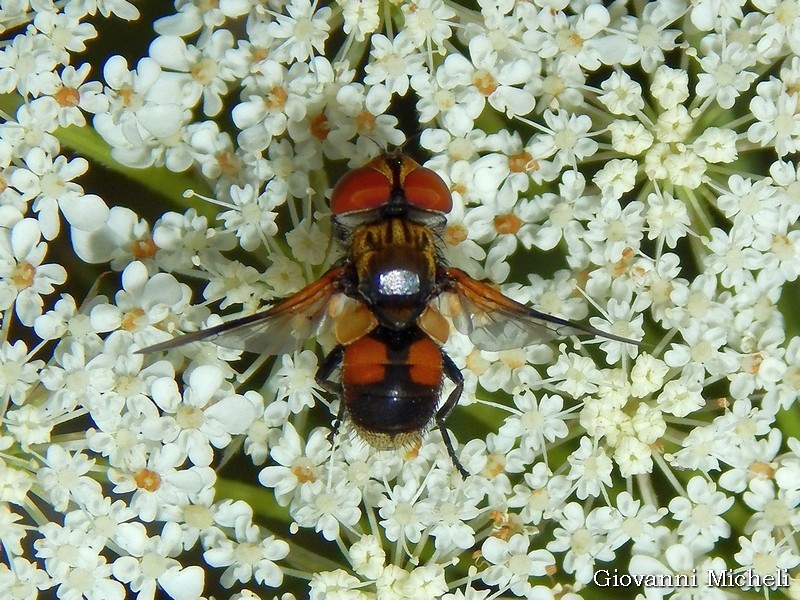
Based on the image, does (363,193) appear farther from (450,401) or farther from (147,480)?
(147,480)

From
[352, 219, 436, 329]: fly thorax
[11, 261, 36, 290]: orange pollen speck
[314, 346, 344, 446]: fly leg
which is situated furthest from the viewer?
[11, 261, 36, 290]: orange pollen speck

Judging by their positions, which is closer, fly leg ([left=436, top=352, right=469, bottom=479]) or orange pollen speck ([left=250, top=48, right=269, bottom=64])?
fly leg ([left=436, top=352, right=469, bottom=479])

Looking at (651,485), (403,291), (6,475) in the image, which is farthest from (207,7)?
(651,485)

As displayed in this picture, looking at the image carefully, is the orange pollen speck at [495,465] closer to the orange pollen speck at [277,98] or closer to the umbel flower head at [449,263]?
the umbel flower head at [449,263]

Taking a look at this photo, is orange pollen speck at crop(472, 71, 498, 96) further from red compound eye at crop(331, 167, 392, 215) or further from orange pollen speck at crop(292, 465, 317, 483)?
orange pollen speck at crop(292, 465, 317, 483)

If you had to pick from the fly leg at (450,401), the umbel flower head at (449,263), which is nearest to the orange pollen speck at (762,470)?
the umbel flower head at (449,263)

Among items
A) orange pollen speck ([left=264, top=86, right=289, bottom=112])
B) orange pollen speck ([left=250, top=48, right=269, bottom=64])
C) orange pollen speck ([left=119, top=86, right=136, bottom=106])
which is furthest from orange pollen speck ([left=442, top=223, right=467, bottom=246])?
orange pollen speck ([left=119, top=86, right=136, bottom=106])

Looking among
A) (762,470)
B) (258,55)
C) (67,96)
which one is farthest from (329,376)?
(762,470)
